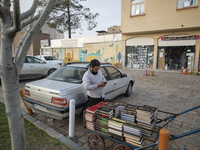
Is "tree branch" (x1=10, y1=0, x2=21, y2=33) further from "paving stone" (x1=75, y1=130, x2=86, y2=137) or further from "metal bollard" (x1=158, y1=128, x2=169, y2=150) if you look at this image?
"paving stone" (x1=75, y1=130, x2=86, y2=137)

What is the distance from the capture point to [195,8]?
1229 centimetres

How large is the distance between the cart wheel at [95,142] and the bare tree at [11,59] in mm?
1203

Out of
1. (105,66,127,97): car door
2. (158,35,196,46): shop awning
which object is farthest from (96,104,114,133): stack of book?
(158,35,196,46): shop awning

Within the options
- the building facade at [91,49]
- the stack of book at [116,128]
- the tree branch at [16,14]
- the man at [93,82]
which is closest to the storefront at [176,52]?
the building facade at [91,49]

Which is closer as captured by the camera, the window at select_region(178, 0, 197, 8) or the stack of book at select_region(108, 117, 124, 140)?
the stack of book at select_region(108, 117, 124, 140)

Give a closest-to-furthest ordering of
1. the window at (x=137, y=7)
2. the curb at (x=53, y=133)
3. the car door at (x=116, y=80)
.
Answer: the curb at (x=53, y=133) → the car door at (x=116, y=80) → the window at (x=137, y=7)

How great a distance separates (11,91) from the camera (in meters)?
1.87

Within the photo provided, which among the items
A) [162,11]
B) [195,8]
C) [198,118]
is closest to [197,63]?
[195,8]

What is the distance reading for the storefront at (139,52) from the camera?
1577 cm

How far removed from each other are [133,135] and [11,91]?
1.86m

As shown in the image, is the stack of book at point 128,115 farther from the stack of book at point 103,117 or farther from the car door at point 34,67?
the car door at point 34,67

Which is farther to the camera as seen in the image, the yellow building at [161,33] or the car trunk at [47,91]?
the yellow building at [161,33]

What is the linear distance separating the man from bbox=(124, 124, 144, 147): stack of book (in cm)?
114

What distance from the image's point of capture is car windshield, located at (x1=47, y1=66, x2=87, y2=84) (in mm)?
3991
